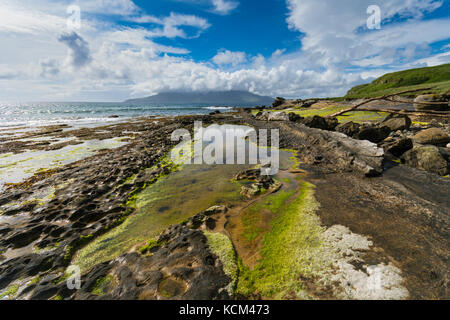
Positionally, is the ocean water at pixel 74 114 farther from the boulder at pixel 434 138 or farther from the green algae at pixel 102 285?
the boulder at pixel 434 138

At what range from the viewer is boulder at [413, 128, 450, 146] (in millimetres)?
9992

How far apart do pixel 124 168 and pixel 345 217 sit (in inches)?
435

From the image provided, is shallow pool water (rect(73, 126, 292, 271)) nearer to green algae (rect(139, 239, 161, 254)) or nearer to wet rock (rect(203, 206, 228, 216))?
green algae (rect(139, 239, 161, 254))

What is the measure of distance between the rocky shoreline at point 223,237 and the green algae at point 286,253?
127 mm

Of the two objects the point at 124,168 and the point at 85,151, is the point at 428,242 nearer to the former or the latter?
the point at 124,168

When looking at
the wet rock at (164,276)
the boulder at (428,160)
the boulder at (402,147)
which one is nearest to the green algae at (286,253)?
the wet rock at (164,276)

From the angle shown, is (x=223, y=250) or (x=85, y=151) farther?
(x=85, y=151)

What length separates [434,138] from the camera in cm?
1017

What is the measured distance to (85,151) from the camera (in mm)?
15797

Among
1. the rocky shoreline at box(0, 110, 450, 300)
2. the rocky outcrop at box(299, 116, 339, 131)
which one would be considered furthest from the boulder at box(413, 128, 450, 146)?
the rocky outcrop at box(299, 116, 339, 131)

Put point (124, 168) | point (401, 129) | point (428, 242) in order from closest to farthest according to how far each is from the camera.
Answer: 1. point (428, 242)
2. point (124, 168)
3. point (401, 129)

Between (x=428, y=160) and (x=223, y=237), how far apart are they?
1039 cm

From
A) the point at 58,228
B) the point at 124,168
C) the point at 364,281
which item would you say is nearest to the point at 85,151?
the point at 124,168

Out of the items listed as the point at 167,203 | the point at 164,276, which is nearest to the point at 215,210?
the point at 167,203
